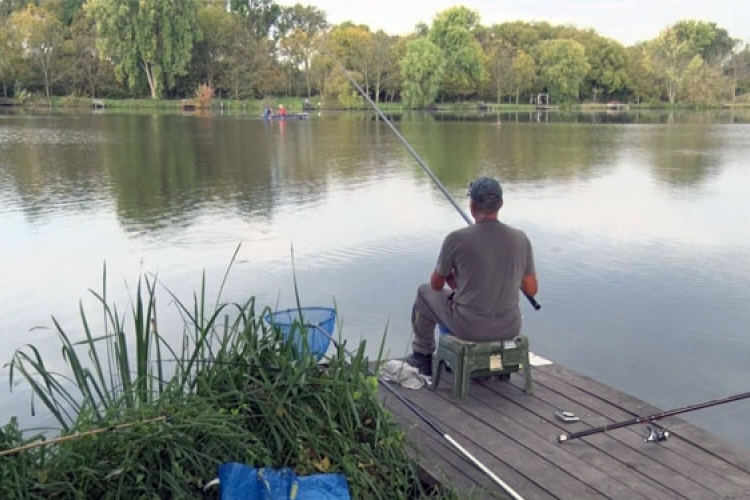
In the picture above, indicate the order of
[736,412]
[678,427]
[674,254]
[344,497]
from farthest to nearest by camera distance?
1. [674,254]
2. [736,412]
3. [678,427]
4. [344,497]

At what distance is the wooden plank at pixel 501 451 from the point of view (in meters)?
2.50

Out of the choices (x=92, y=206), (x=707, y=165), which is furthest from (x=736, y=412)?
(x=707, y=165)

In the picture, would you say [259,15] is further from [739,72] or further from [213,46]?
[739,72]

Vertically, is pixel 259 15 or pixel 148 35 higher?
pixel 259 15

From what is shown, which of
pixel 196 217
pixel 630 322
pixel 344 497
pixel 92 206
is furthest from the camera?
pixel 92 206

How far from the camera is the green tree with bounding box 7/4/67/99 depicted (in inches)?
1845

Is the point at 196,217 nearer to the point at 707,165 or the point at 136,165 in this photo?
the point at 136,165

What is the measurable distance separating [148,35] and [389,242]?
140 ft

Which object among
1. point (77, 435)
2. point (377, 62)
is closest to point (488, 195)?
point (77, 435)

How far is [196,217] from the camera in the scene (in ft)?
30.6

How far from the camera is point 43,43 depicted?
47.4m

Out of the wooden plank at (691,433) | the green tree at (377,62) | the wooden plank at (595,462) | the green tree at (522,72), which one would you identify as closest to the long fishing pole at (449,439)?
the wooden plank at (595,462)

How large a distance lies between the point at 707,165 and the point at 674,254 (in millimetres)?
9007

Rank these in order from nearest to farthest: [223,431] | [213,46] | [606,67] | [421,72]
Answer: [223,431], [421,72], [213,46], [606,67]
